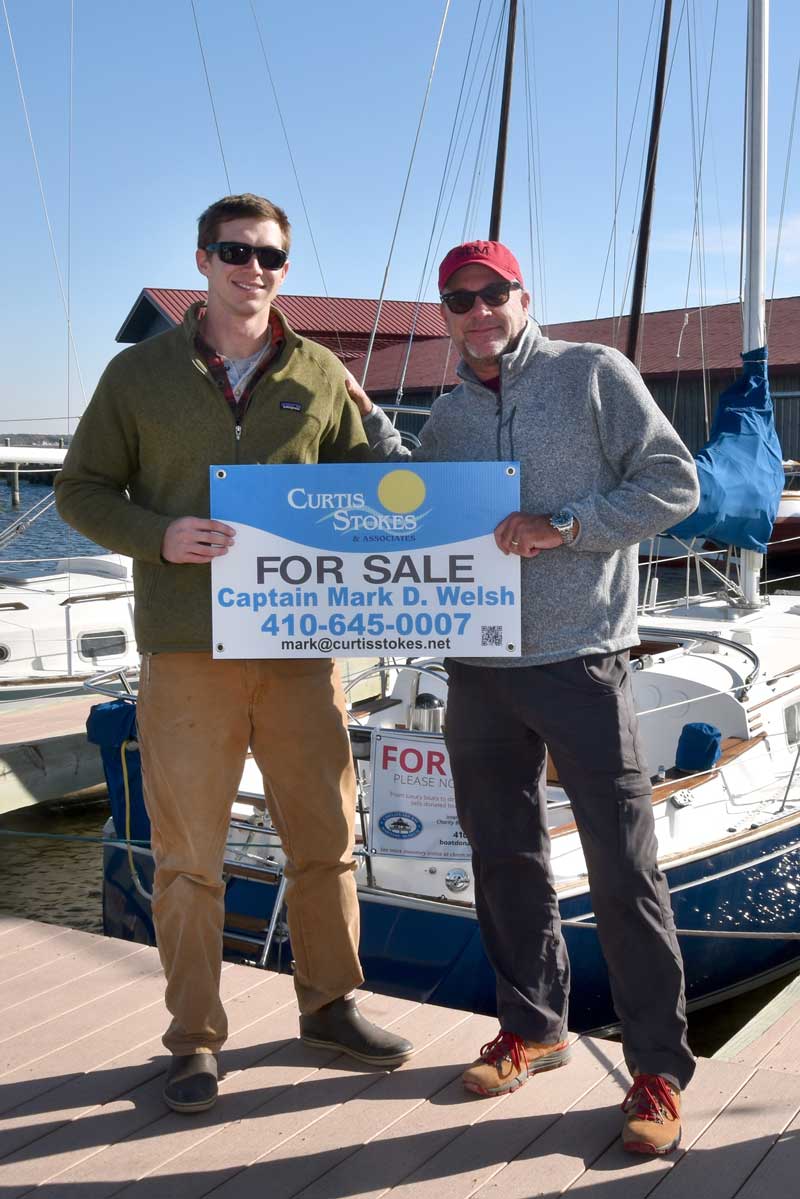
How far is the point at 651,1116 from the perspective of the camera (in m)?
2.73

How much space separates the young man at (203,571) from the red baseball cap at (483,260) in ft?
1.31

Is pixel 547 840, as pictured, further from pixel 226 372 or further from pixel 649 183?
pixel 649 183

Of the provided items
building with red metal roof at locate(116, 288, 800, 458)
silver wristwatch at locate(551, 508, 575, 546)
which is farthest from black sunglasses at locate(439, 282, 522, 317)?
building with red metal roof at locate(116, 288, 800, 458)

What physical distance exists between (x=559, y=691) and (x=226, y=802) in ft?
2.90

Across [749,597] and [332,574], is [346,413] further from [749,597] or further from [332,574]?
[749,597]

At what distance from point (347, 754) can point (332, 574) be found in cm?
47

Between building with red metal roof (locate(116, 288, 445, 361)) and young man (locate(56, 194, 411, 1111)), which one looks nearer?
young man (locate(56, 194, 411, 1111))

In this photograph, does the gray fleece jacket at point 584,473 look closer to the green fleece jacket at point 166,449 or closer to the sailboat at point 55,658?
the green fleece jacket at point 166,449

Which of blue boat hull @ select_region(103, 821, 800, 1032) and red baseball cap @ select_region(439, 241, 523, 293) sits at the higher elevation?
red baseball cap @ select_region(439, 241, 523, 293)

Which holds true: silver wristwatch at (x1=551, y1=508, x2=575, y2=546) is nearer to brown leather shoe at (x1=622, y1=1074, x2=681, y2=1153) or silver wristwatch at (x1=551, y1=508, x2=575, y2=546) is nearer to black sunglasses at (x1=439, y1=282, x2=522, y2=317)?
black sunglasses at (x1=439, y1=282, x2=522, y2=317)

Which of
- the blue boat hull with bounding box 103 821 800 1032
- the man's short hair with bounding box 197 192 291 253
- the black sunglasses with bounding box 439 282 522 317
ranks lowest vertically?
the blue boat hull with bounding box 103 821 800 1032

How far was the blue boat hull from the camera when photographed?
193 inches

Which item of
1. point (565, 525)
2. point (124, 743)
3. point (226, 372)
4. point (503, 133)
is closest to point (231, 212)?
point (226, 372)

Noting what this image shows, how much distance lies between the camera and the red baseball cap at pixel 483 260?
9.57 feet
